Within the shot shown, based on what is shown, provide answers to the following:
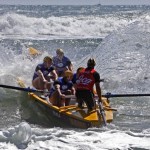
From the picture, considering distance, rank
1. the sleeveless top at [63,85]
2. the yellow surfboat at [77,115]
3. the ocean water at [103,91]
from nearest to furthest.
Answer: the ocean water at [103,91] → the yellow surfboat at [77,115] → the sleeveless top at [63,85]

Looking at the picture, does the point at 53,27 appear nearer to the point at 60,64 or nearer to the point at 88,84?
the point at 60,64

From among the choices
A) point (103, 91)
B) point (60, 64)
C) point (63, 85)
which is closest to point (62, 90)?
point (63, 85)

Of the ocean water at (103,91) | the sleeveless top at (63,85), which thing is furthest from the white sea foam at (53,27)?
the sleeveless top at (63,85)

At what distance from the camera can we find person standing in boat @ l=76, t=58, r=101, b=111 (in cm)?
1134

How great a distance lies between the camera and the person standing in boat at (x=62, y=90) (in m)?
12.2

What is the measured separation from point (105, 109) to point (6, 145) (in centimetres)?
300

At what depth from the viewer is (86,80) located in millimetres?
11438

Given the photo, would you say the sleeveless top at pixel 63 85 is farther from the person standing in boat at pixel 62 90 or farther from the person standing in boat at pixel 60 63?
the person standing in boat at pixel 60 63

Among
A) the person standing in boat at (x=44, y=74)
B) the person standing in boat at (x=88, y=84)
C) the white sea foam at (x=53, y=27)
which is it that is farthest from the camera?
the white sea foam at (x=53, y=27)

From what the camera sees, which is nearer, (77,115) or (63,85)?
(77,115)

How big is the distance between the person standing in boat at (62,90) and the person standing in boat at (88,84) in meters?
0.66

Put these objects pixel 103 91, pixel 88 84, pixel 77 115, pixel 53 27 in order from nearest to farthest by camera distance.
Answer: pixel 77 115 < pixel 88 84 < pixel 103 91 < pixel 53 27

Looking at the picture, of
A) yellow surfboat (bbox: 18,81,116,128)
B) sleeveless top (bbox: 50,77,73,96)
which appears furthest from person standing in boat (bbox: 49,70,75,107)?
yellow surfboat (bbox: 18,81,116,128)

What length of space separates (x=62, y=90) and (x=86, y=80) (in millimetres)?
1116
